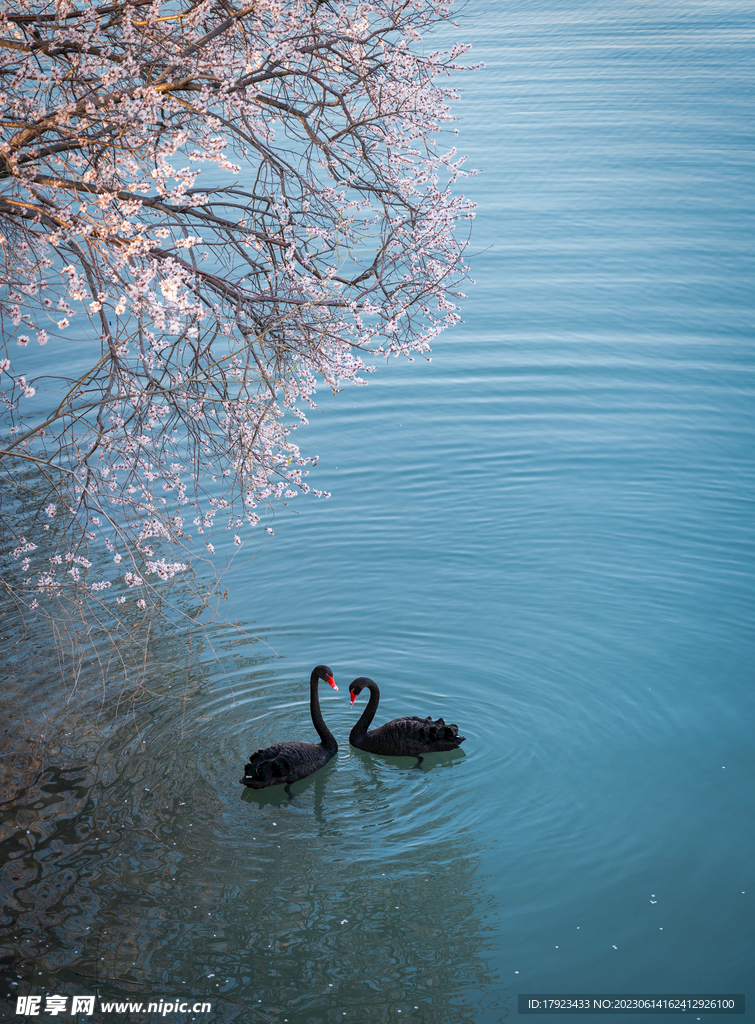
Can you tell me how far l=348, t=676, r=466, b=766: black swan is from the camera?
6199 millimetres

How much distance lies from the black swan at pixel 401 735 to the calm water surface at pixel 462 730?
143 millimetres

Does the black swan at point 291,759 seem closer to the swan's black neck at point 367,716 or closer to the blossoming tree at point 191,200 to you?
the swan's black neck at point 367,716

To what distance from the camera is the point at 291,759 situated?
6027 mm

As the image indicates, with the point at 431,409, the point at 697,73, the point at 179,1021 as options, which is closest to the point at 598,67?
the point at 697,73

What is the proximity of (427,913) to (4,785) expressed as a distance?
299 centimetres

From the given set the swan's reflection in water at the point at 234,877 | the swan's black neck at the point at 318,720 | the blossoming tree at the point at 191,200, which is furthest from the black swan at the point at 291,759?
the blossoming tree at the point at 191,200

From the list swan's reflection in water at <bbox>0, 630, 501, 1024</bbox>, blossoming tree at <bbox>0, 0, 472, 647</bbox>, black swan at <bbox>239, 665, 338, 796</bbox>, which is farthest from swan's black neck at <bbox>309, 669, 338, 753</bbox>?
blossoming tree at <bbox>0, 0, 472, 647</bbox>

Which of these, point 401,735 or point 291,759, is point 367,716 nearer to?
point 401,735

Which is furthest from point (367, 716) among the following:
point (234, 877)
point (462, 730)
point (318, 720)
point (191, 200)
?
point (191, 200)

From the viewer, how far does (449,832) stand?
18.8ft

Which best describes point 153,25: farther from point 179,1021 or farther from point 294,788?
point 179,1021

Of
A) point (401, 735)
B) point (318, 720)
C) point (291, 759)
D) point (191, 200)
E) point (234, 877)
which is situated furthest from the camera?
point (318, 720)

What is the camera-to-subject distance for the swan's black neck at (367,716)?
261 inches

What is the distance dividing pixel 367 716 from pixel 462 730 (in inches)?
26.8
